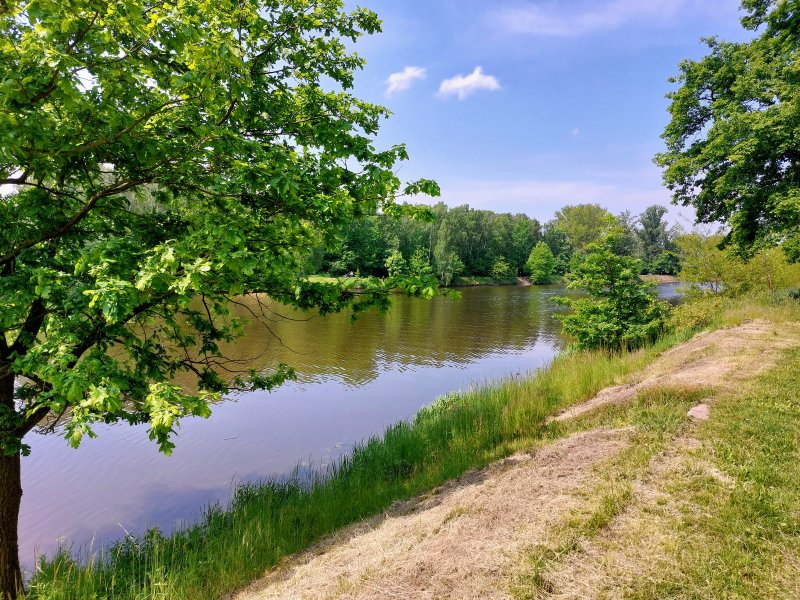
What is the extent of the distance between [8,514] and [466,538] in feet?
18.7

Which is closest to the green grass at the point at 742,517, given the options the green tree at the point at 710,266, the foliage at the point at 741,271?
the green tree at the point at 710,266

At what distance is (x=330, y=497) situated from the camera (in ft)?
24.2

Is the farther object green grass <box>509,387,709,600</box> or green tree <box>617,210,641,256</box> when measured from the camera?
green tree <box>617,210,641,256</box>

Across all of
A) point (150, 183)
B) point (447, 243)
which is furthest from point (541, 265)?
point (150, 183)

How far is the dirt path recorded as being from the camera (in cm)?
395

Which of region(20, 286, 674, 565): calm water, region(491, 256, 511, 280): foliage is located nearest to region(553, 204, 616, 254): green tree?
region(491, 256, 511, 280): foliage

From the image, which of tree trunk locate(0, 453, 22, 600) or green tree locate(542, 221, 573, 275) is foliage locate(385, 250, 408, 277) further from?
green tree locate(542, 221, 573, 275)

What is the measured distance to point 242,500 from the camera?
25.7 ft

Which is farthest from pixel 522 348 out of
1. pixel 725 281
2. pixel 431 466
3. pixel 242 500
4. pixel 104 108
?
pixel 104 108

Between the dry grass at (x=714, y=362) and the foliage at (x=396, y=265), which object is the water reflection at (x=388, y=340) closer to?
the foliage at (x=396, y=265)

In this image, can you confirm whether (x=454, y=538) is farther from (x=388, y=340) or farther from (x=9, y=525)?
(x=388, y=340)

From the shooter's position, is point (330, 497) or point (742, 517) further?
point (330, 497)

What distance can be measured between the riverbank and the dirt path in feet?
1.45

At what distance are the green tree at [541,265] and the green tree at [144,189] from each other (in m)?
87.5
